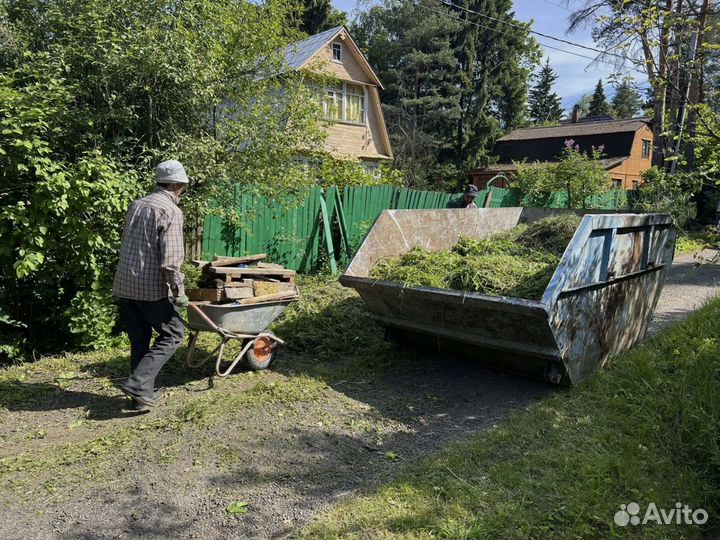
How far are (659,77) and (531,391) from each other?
310 centimetres

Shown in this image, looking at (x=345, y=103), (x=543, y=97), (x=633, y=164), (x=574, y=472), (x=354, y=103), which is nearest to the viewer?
(x=574, y=472)

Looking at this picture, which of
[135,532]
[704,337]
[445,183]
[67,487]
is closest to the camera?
[135,532]

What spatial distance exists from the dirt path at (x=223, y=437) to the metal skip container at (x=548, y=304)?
0.36 m

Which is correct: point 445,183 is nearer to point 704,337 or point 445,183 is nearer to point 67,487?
point 704,337

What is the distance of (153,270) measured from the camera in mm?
4113

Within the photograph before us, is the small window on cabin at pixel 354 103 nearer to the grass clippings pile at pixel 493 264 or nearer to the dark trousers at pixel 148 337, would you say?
the grass clippings pile at pixel 493 264

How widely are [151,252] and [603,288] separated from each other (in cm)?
386

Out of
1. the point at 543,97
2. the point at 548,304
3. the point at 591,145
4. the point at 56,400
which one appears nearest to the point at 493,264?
the point at 548,304

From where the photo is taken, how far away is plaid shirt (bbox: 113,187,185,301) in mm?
4062

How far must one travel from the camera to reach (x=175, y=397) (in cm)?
448

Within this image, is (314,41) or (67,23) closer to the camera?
(67,23)

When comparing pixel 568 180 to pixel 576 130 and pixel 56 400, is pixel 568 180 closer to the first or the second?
pixel 56 400

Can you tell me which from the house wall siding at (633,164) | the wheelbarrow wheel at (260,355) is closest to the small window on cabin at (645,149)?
the house wall siding at (633,164)

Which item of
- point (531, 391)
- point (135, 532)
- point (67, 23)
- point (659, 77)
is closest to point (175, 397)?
point (135, 532)
